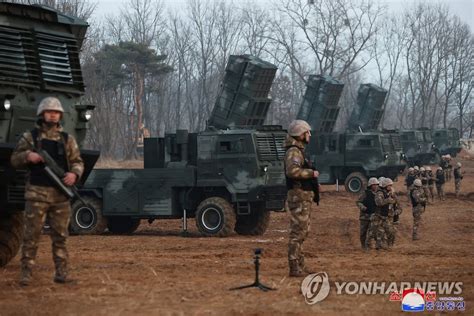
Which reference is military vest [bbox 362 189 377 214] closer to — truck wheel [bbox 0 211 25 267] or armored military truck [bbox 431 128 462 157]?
truck wheel [bbox 0 211 25 267]

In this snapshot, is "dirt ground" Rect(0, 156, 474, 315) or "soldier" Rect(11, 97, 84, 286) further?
"soldier" Rect(11, 97, 84, 286)

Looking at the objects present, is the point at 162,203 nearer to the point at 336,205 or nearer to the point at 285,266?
the point at 285,266

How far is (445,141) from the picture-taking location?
61969 mm

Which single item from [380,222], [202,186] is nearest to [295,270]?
[380,222]

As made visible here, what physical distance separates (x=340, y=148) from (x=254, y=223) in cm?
1596

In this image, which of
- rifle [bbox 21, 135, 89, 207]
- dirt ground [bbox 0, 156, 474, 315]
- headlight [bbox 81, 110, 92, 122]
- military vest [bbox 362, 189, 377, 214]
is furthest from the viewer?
military vest [bbox 362, 189, 377, 214]

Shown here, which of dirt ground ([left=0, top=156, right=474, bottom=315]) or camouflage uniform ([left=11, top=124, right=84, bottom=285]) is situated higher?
camouflage uniform ([left=11, top=124, right=84, bottom=285])

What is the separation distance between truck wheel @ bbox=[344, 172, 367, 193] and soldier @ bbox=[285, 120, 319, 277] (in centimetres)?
2595

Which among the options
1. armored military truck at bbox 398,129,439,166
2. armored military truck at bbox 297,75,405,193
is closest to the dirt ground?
armored military truck at bbox 297,75,405,193

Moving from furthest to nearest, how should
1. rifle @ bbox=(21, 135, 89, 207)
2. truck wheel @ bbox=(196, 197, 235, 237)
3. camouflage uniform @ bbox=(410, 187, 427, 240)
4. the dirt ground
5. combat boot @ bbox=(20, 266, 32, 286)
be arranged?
1. camouflage uniform @ bbox=(410, 187, 427, 240)
2. truck wheel @ bbox=(196, 197, 235, 237)
3. combat boot @ bbox=(20, 266, 32, 286)
4. rifle @ bbox=(21, 135, 89, 207)
5. the dirt ground

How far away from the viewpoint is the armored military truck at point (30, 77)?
1219 cm

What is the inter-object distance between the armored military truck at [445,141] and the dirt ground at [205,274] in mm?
39648

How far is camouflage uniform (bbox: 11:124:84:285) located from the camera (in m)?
10.3

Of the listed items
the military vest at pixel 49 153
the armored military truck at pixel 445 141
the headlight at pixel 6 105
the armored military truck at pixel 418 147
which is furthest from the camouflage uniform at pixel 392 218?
the armored military truck at pixel 445 141
